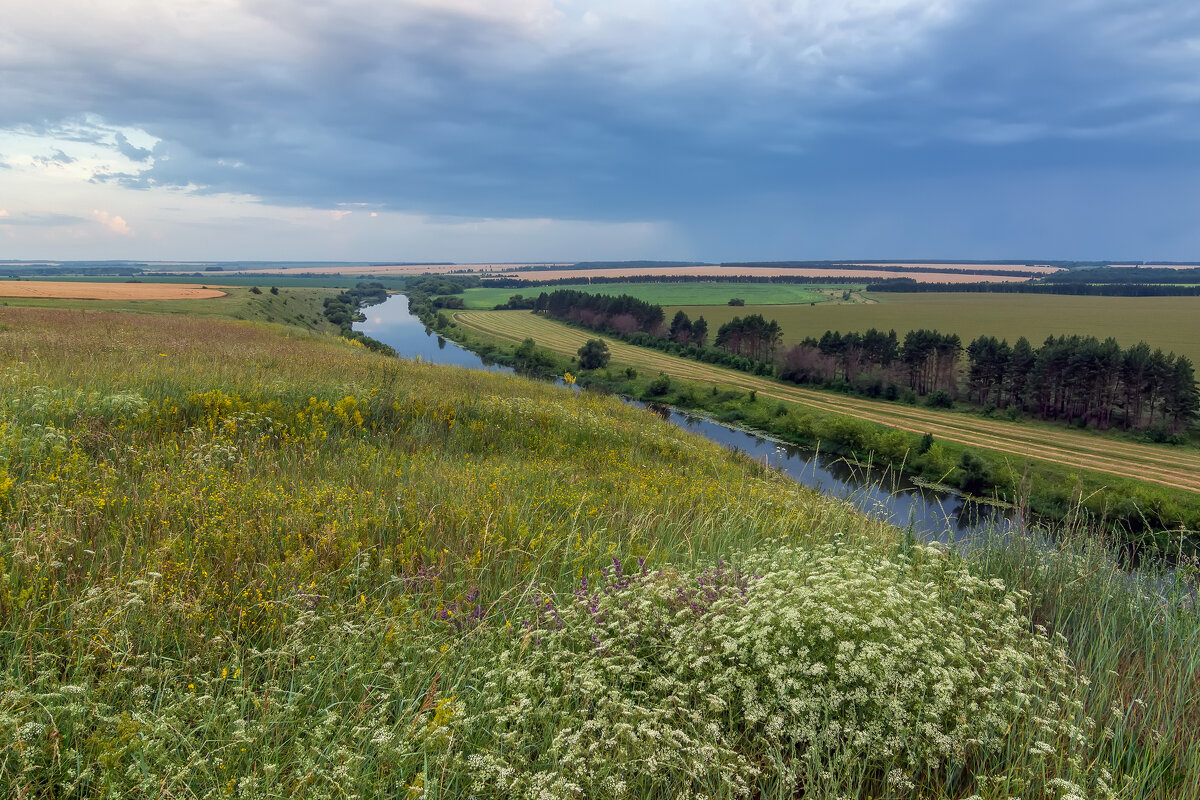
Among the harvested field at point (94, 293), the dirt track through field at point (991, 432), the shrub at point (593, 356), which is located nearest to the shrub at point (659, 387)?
the dirt track through field at point (991, 432)

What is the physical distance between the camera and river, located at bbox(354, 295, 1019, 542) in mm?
5979

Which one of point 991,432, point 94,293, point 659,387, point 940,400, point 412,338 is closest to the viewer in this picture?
point 991,432

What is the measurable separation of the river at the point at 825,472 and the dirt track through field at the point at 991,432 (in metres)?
9.67

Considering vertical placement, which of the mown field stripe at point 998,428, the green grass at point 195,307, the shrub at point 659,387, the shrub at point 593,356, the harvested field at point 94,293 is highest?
the harvested field at point 94,293

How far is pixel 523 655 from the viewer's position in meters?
3.16

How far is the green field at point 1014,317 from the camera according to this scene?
101 m

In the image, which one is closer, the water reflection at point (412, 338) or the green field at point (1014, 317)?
the water reflection at point (412, 338)

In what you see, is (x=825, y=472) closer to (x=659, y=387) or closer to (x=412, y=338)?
(x=659, y=387)

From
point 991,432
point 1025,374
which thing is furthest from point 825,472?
point 1025,374

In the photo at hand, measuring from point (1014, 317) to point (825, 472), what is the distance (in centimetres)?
12127

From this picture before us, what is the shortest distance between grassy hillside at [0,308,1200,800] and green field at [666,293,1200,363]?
10051 centimetres

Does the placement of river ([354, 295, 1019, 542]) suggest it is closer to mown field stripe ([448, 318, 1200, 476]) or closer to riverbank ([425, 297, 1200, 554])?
riverbank ([425, 297, 1200, 554])

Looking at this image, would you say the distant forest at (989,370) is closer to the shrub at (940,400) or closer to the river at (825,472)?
the shrub at (940,400)

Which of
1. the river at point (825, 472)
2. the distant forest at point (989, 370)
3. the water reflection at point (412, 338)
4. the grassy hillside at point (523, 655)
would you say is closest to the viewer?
the grassy hillside at point (523, 655)
